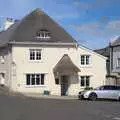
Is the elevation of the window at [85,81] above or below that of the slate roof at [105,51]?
below

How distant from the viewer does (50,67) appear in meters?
56.8

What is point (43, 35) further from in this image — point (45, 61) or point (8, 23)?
point (8, 23)

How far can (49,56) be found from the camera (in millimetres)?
56844

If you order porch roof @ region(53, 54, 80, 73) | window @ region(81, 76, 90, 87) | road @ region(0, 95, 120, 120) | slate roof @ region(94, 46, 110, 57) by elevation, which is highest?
slate roof @ region(94, 46, 110, 57)

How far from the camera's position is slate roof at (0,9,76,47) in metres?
56.8

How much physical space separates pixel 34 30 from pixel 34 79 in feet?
21.1

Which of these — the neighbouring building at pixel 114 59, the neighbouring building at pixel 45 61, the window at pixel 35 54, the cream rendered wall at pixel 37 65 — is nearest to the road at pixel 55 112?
the cream rendered wall at pixel 37 65

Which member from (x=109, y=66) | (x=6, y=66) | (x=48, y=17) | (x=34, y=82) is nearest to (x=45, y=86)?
(x=34, y=82)

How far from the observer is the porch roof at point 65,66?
5628 cm

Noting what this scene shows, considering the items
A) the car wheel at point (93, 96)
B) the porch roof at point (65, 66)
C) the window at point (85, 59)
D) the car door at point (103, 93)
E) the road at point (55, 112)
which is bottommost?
the road at point (55, 112)

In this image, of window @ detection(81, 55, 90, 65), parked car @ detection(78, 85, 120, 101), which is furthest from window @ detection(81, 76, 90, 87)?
parked car @ detection(78, 85, 120, 101)

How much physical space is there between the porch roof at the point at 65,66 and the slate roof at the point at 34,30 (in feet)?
7.90

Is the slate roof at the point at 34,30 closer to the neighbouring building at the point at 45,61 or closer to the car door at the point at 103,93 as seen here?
the neighbouring building at the point at 45,61

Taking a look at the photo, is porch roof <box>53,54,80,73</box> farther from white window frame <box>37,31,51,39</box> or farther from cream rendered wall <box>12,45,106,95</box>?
white window frame <box>37,31,51,39</box>
